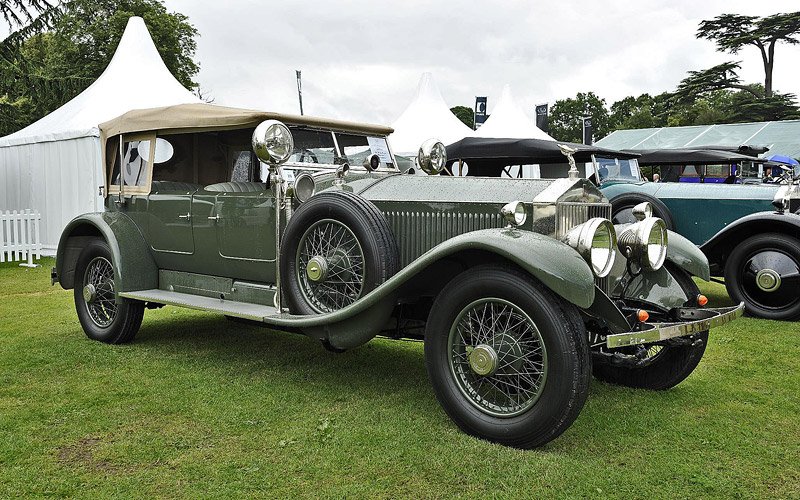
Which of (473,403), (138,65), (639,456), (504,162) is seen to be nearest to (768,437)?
(639,456)

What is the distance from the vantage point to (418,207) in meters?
4.23

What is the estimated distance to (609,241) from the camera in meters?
3.67

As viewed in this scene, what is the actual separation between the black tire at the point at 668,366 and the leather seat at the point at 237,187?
2798 mm

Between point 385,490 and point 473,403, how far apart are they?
772 millimetres

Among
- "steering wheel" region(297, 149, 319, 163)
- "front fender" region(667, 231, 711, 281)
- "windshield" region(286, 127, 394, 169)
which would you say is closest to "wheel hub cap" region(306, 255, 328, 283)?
"windshield" region(286, 127, 394, 169)

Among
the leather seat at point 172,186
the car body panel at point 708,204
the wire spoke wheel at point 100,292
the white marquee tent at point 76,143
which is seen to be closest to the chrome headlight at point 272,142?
the leather seat at point 172,186

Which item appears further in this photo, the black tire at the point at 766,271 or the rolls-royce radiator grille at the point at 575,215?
the black tire at the point at 766,271

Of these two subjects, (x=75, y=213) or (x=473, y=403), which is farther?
(x=75, y=213)

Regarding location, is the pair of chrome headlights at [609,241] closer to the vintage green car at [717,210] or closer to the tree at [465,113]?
the vintage green car at [717,210]

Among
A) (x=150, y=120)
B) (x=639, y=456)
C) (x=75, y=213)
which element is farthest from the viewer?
(x=75, y=213)

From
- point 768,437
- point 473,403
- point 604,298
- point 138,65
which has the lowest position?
point 768,437

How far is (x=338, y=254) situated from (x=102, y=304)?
2.69 meters

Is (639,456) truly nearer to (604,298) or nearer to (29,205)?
(604,298)

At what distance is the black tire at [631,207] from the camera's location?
8742mm
